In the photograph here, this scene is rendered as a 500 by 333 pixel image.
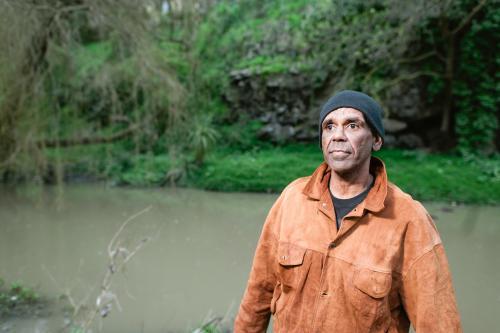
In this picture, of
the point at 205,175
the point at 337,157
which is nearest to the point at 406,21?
the point at 205,175

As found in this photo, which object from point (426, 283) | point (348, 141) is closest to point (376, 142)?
point (348, 141)

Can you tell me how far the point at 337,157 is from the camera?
5.14ft

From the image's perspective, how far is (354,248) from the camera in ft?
4.84

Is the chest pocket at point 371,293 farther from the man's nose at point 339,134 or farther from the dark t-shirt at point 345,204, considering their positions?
the man's nose at point 339,134

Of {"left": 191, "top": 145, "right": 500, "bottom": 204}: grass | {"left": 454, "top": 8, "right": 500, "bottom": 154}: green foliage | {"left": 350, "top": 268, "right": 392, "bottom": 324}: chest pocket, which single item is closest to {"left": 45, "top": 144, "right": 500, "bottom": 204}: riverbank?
{"left": 191, "top": 145, "right": 500, "bottom": 204}: grass

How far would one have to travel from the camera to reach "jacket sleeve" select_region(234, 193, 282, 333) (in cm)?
174

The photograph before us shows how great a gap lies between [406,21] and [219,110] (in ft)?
22.2

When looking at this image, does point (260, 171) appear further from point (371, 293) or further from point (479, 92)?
point (371, 293)

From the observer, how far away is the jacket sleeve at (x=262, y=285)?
1.74 m

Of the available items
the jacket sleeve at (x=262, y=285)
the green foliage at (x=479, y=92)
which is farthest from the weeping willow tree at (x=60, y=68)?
the green foliage at (x=479, y=92)

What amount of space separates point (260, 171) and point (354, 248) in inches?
423

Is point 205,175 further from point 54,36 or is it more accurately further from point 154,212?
point 54,36

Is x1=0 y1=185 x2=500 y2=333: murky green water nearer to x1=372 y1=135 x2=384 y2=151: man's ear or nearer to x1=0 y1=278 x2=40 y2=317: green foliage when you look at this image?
x1=0 y1=278 x2=40 y2=317: green foliage

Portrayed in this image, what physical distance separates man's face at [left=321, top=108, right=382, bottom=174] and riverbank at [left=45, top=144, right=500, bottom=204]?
31.2 feet
